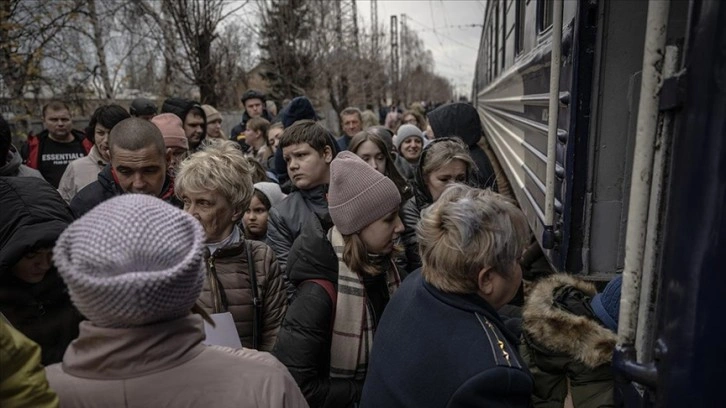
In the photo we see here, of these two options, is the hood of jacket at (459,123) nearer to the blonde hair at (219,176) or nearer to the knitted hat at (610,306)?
the blonde hair at (219,176)

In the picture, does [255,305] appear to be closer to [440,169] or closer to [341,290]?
[341,290]

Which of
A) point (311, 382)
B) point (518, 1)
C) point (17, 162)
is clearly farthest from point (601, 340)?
point (518, 1)

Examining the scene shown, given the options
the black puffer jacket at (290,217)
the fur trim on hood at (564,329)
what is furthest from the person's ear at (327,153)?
the fur trim on hood at (564,329)

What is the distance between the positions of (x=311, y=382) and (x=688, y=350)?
1.19 metres

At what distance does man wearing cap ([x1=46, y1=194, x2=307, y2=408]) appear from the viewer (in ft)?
3.33

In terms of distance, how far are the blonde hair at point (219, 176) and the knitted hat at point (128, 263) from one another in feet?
3.54

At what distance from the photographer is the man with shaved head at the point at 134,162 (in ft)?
8.51

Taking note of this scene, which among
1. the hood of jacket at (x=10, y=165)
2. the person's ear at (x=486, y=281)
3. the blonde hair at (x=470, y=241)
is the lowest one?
the person's ear at (x=486, y=281)

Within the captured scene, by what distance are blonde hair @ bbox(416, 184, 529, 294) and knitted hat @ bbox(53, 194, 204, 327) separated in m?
0.68

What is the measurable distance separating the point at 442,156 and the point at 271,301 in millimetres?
1453

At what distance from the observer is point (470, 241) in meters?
1.48

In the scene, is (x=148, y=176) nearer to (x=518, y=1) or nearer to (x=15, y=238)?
(x=15, y=238)

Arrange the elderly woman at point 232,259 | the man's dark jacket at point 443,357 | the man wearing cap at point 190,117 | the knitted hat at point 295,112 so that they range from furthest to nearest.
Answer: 1. the knitted hat at point 295,112
2. the man wearing cap at point 190,117
3. the elderly woman at point 232,259
4. the man's dark jacket at point 443,357

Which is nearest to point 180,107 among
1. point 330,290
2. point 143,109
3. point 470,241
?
point 143,109
